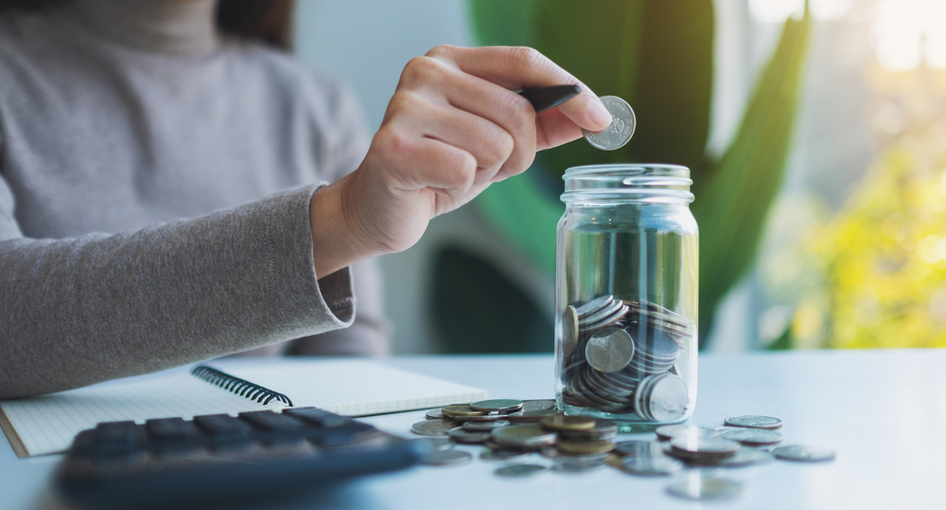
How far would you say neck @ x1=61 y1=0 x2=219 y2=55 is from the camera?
121 centimetres

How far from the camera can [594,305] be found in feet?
1.69

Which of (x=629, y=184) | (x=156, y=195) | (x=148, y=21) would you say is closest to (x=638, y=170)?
(x=629, y=184)

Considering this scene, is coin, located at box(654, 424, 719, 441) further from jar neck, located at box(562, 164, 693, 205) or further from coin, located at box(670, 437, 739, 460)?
jar neck, located at box(562, 164, 693, 205)

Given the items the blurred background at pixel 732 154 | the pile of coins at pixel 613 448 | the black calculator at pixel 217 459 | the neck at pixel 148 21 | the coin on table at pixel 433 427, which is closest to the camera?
the black calculator at pixel 217 459

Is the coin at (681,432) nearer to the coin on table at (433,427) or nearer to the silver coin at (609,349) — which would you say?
the silver coin at (609,349)

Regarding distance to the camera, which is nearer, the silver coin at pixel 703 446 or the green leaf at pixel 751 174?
the silver coin at pixel 703 446

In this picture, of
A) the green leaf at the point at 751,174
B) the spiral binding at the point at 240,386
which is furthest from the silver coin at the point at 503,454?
the green leaf at the point at 751,174

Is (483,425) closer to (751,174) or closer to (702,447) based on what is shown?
(702,447)

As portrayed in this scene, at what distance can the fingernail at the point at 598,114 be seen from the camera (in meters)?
0.55

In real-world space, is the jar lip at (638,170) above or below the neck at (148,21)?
below

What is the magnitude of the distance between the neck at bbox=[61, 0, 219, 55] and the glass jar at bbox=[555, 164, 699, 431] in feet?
3.36

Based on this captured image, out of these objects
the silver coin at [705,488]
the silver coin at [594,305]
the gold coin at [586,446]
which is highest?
the silver coin at [594,305]

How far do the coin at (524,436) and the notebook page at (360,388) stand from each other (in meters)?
0.16

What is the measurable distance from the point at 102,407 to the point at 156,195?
0.65 meters
